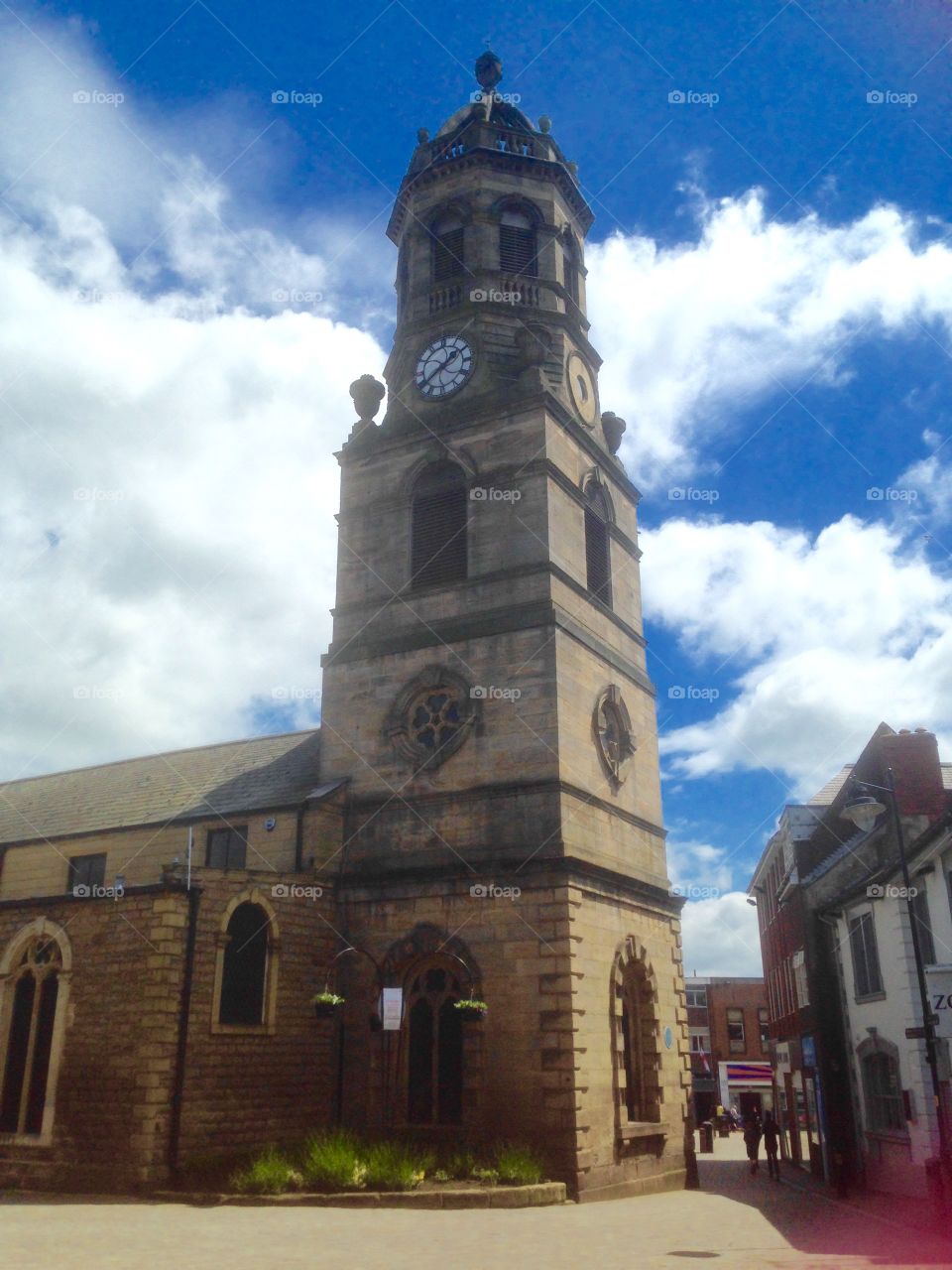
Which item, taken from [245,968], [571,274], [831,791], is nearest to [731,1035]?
[831,791]

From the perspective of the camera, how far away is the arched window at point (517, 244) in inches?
1193

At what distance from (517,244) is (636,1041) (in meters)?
22.3

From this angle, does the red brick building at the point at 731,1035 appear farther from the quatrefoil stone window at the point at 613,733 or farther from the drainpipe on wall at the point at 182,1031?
the drainpipe on wall at the point at 182,1031

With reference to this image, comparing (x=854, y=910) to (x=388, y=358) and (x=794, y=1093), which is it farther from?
(x=388, y=358)

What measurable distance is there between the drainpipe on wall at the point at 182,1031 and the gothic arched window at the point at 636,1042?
29.7 feet

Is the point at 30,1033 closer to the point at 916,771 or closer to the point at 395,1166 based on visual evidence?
the point at 395,1166

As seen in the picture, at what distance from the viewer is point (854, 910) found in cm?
2678

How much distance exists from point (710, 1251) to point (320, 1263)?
5.54 m

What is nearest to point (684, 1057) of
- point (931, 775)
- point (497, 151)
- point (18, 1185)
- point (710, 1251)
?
point (931, 775)

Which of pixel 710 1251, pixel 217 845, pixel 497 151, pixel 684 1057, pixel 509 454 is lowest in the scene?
pixel 710 1251

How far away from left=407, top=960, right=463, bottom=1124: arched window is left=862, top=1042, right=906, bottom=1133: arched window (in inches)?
407

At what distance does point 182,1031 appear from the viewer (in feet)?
64.7

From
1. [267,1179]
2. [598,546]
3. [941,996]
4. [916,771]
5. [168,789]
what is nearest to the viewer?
[941,996]

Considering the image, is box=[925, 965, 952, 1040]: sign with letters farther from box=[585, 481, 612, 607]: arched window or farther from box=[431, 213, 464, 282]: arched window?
box=[431, 213, 464, 282]: arched window
